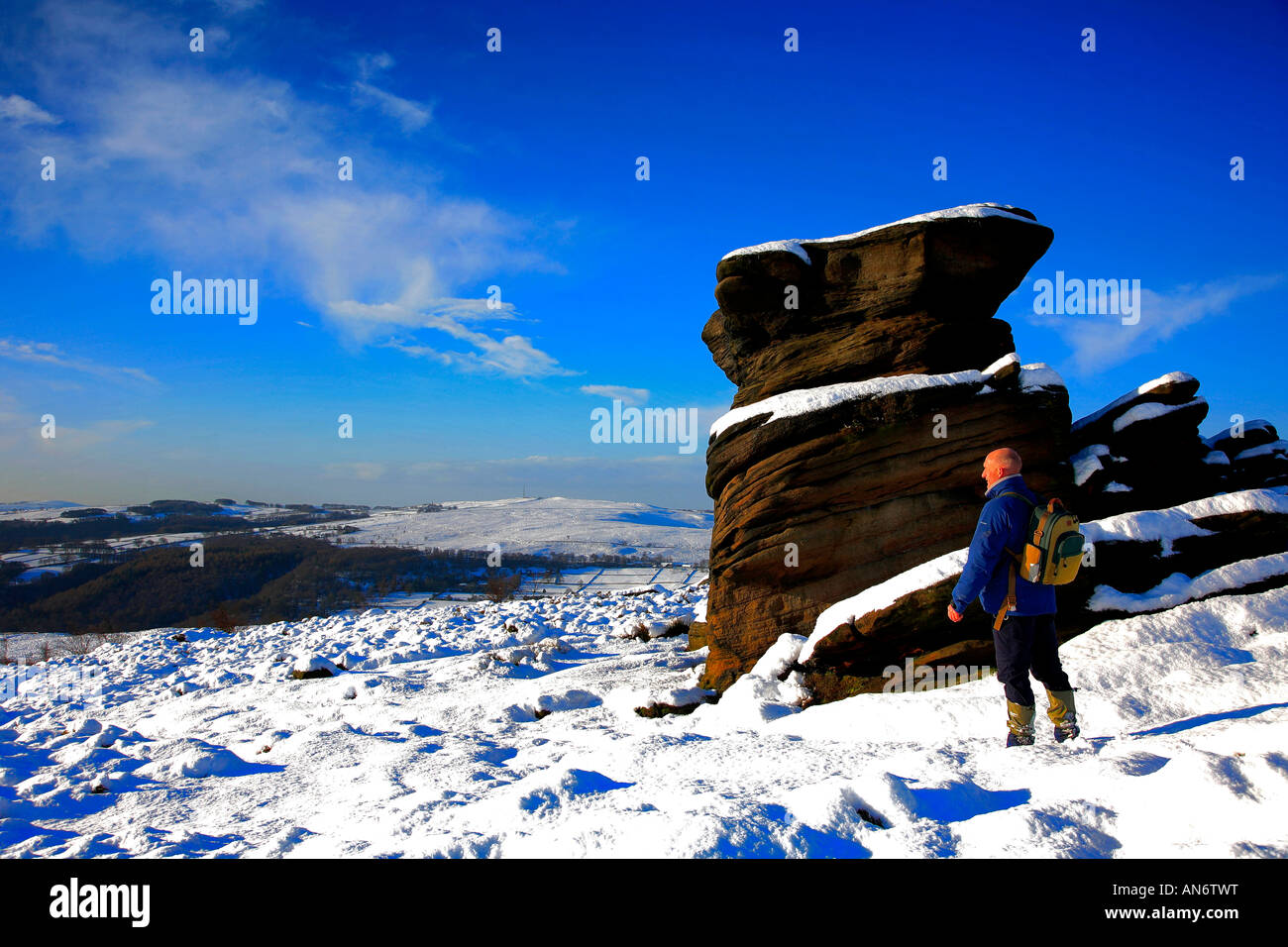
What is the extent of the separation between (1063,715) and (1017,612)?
1083 millimetres

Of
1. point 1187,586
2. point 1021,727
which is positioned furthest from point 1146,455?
point 1021,727

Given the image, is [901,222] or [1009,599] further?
[901,222]

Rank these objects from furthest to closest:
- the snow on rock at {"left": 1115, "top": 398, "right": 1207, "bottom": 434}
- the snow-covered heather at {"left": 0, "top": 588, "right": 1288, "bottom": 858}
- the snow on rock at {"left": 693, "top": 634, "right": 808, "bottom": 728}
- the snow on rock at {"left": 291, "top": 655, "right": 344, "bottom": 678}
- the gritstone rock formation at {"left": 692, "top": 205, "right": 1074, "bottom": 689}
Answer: the snow on rock at {"left": 291, "top": 655, "right": 344, "bottom": 678}
the snow on rock at {"left": 1115, "top": 398, "right": 1207, "bottom": 434}
the gritstone rock formation at {"left": 692, "top": 205, "right": 1074, "bottom": 689}
the snow on rock at {"left": 693, "top": 634, "right": 808, "bottom": 728}
the snow-covered heather at {"left": 0, "top": 588, "right": 1288, "bottom": 858}

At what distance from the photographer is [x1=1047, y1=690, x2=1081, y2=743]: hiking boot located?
5922 mm

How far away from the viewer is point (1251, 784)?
3984 mm

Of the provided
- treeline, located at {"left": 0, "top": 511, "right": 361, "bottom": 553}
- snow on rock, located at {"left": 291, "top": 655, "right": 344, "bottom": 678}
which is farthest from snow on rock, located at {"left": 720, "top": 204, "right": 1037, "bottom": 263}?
treeline, located at {"left": 0, "top": 511, "right": 361, "bottom": 553}

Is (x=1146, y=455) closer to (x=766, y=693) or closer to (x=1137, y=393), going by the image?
(x=1137, y=393)

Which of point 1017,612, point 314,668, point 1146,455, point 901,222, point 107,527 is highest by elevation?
point 901,222

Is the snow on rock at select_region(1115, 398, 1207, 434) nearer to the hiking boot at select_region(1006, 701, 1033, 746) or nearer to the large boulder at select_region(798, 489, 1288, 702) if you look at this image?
the large boulder at select_region(798, 489, 1288, 702)

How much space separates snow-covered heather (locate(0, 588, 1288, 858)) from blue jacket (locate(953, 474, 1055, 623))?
4.37ft

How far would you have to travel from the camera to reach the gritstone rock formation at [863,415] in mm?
11016

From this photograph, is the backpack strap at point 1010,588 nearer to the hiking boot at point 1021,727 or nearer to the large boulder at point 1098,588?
the hiking boot at point 1021,727

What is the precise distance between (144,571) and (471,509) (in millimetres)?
110864

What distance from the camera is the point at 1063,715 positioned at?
5.96 meters
